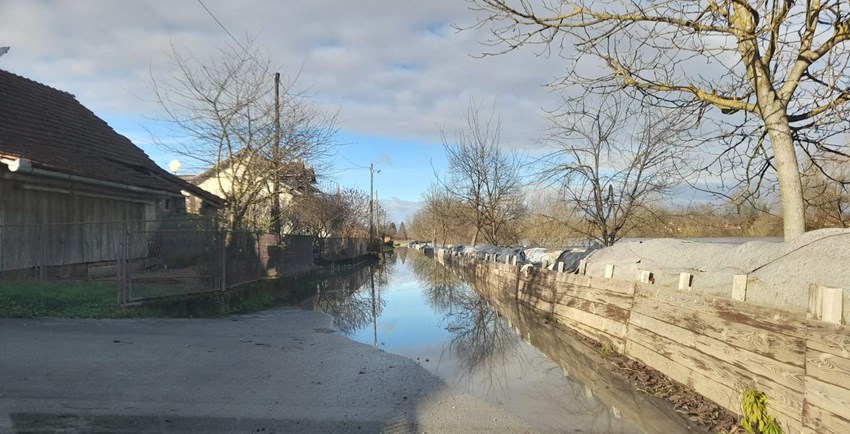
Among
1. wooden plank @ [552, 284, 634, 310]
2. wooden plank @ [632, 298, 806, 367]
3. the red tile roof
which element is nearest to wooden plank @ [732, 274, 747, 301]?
wooden plank @ [632, 298, 806, 367]

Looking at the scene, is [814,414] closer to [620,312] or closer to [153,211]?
[620,312]

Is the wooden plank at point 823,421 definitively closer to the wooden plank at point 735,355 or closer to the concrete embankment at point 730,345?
the concrete embankment at point 730,345

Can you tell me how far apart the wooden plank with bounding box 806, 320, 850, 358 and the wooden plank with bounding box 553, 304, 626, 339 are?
4.04m

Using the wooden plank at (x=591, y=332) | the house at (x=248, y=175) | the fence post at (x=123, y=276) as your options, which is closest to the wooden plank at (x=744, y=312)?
the wooden plank at (x=591, y=332)

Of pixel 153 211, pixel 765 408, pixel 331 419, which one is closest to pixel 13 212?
pixel 153 211

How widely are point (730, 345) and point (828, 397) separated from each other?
1.44 m

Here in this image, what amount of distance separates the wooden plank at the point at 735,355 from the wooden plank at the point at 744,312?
283 millimetres

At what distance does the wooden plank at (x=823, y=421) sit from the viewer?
159 inches

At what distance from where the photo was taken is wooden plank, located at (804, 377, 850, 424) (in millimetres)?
4055

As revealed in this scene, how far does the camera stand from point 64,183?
13.5 meters

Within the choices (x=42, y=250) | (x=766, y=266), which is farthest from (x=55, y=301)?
(x=766, y=266)

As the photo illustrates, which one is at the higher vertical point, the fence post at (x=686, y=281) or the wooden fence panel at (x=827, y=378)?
the fence post at (x=686, y=281)

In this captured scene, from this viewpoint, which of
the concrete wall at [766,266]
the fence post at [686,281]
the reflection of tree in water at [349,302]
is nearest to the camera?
the concrete wall at [766,266]

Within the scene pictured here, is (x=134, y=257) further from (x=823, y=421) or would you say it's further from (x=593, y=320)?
(x=823, y=421)
